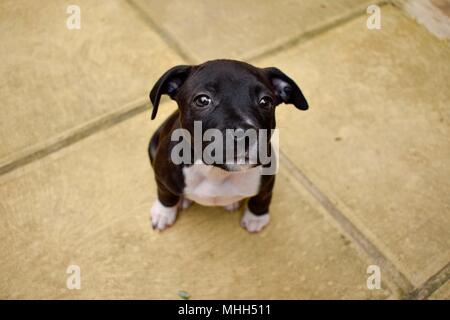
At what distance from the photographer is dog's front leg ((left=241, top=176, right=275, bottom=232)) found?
305 cm

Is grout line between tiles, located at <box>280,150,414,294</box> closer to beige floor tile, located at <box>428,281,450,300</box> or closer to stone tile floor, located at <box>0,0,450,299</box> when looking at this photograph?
stone tile floor, located at <box>0,0,450,299</box>

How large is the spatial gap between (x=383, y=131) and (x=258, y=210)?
140 cm

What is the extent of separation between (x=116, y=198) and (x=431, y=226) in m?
2.24

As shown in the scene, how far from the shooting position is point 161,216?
3.30 meters

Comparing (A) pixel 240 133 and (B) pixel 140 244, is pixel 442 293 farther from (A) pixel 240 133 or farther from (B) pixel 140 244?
(B) pixel 140 244

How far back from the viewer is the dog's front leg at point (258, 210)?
10.00ft

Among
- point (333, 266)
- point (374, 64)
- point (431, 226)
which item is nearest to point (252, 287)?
point (333, 266)

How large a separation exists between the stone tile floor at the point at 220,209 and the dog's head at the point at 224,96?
3.26 feet

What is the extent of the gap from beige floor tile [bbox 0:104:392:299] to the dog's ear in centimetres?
85

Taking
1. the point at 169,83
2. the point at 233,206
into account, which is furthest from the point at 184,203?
the point at 169,83

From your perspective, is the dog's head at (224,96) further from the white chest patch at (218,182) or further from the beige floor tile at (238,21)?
the beige floor tile at (238,21)

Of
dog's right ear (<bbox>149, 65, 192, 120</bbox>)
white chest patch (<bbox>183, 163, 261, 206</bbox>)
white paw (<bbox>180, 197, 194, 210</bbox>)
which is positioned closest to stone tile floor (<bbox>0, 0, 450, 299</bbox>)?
white paw (<bbox>180, 197, 194, 210</bbox>)

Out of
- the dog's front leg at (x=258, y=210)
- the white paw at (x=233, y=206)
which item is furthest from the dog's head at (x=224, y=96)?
the white paw at (x=233, y=206)

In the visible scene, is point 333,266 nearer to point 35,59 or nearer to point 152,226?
point 152,226
